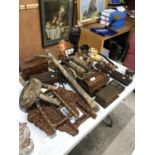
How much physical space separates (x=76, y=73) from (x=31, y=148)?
1.95ft

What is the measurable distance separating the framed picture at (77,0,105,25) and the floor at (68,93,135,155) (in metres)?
1.04

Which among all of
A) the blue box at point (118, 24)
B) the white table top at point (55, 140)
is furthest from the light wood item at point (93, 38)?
the white table top at point (55, 140)

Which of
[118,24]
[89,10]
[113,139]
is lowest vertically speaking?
[113,139]

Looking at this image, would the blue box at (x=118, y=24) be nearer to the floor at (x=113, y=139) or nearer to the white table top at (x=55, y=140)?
the floor at (x=113, y=139)

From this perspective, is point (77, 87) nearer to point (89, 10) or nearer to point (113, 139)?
point (113, 139)

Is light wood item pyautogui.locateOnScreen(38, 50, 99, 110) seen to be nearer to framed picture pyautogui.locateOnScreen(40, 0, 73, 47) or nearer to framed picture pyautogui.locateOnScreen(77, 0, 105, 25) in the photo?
framed picture pyautogui.locateOnScreen(40, 0, 73, 47)

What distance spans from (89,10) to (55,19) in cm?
46

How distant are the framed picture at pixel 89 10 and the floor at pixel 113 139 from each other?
1045 millimetres

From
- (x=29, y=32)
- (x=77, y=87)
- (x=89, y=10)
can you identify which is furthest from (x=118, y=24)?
(x=77, y=87)

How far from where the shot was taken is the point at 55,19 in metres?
1.65

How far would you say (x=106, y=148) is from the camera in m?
1.64

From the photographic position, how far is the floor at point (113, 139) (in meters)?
1.62
